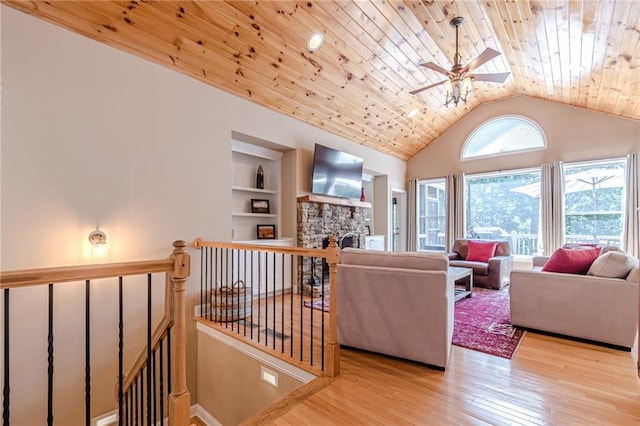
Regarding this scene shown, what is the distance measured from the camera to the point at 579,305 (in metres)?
2.86

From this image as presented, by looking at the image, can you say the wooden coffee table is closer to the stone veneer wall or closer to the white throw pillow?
the white throw pillow

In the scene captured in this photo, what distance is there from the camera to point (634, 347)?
2.77 metres

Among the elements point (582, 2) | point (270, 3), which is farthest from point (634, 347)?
point (270, 3)

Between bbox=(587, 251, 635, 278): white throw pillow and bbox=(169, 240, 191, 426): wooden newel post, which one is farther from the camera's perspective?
bbox=(587, 251, 635, 278): white throw pillow

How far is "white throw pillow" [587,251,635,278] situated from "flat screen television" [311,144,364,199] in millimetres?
3515

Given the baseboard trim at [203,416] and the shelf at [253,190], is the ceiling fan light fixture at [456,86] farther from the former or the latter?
the baseboard trim at [203,416]

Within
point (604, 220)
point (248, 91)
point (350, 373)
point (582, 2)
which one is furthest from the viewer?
point (604, 220)

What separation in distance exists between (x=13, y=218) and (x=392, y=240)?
6.59 meters

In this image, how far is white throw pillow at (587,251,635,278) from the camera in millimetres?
2744

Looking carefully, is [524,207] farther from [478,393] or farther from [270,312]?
[270,312]

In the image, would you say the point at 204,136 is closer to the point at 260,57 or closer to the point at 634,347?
the point at 260,57

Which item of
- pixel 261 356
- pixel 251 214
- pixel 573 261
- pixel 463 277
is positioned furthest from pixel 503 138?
pixel 261 356

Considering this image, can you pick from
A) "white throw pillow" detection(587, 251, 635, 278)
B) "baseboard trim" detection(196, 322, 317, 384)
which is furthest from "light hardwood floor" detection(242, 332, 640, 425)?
"white throw pillow" detection(587, 251, 635, 278)

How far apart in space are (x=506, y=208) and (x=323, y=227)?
4.07 meters
